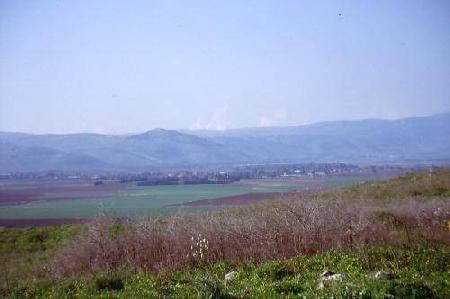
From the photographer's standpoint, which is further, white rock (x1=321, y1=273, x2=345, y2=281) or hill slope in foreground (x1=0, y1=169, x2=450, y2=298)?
white rock (x1=321, y1=273, x2=345, y2=281)

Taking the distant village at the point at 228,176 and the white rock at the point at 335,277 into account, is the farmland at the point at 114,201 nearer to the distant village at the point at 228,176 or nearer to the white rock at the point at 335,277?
the distant village at the point at 228,176

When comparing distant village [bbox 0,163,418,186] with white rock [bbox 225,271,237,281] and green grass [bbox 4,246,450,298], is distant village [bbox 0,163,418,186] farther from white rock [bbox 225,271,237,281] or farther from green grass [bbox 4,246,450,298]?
white rock [bbox 225,271,237,281]

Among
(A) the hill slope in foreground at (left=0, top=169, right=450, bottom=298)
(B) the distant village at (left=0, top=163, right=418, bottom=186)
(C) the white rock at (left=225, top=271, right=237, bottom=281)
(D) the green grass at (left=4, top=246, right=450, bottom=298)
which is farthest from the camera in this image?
(B) the distant village at (left=0, top=163, right=418, bottom=186)

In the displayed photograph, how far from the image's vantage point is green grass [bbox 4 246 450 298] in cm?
862

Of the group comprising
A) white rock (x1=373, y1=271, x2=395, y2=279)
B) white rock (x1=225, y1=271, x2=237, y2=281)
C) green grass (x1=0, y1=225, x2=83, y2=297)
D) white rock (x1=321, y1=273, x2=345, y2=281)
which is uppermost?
white rock (x1=373, y1=271, x2=395, y2=279)

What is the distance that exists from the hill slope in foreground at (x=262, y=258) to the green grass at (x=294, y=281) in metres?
0.02

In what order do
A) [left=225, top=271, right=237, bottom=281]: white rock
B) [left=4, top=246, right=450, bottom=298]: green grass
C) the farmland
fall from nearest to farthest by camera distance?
[left=4, top=246, right=450, bottom=298]: green grass → [left=225, top=271, right=237, bottom=281]: white rock → the farmland

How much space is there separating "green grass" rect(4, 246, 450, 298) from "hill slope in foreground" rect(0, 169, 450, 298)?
0.9 inches

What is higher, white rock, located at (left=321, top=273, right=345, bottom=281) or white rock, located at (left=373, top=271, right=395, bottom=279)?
white rock, located at (left=373, top=271, right=395, bottom=279)

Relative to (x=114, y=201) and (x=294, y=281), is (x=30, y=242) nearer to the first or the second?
(x=114, y=201)

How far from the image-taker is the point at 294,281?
32.7ft

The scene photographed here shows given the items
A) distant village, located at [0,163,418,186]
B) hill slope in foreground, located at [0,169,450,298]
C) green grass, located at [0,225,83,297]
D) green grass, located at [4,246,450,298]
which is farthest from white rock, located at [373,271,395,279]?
distant village, located at [0,163,418,186]

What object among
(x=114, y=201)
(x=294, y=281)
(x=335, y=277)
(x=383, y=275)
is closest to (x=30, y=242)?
(x=114, y=201)

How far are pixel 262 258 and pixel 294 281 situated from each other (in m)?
4.12
